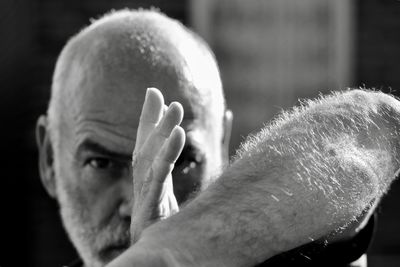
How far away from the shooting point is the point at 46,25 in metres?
6.42

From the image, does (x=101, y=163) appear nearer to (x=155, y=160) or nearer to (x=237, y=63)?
(x=155, y=160)

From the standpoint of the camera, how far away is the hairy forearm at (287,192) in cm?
143

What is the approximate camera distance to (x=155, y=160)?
156 centimetres

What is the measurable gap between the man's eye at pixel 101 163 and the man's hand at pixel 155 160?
1.00 meters

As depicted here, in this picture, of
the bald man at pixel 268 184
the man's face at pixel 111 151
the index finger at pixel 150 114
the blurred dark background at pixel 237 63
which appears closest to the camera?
the bald man at pixel 268 184

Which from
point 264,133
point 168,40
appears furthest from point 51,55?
point 264,133

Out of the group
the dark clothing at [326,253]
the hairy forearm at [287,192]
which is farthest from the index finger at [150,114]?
the dark clothing at [326,253]

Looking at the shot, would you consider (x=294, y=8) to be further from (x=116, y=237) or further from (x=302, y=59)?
(x=116, y=237)

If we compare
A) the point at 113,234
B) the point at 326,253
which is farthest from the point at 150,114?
the point at 113,234

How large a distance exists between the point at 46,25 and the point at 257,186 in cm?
517

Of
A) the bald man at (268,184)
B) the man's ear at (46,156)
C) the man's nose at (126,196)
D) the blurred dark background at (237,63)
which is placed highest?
the bald man at (268,184)

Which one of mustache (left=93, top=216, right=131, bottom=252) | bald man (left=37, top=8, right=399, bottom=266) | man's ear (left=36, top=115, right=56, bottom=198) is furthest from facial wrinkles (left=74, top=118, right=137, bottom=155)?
bald man (left=37, top=8, right=399, bottom=266)

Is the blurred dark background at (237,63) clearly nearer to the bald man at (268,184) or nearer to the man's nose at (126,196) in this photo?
the man's nose at (126,196)

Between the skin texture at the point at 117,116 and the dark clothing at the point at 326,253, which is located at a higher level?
the dark clothing at the point at 326,253
